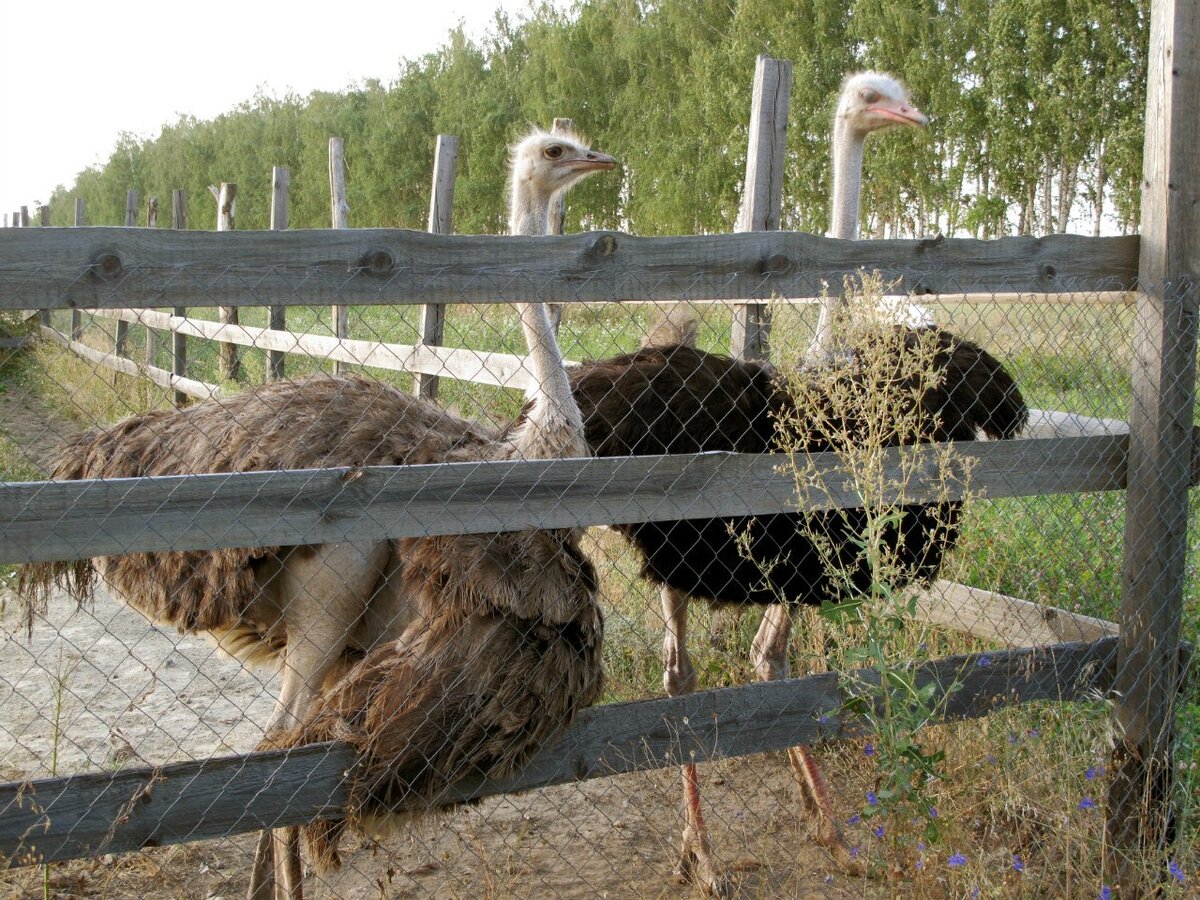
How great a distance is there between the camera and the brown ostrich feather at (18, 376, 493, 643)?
306 cm

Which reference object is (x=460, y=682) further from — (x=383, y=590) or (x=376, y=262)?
(x=376, y=262)

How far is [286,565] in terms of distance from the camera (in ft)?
9.93

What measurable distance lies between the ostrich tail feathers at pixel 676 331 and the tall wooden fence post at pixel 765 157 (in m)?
1.05

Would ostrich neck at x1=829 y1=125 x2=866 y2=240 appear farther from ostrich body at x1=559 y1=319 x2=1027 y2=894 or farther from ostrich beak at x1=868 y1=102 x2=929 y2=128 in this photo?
ostrich body at x1=559 y1=319 x2=1027 y2=894

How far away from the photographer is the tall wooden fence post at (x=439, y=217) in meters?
6.13

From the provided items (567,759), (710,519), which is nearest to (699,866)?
(567,759)

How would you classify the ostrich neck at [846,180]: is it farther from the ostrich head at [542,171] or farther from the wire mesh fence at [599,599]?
the ostrich head at [542,171]

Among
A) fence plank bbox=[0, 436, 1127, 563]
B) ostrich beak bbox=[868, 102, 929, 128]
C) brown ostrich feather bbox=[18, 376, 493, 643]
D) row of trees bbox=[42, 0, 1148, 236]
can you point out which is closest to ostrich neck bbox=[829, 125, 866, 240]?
ostrich beak bbox=[868, 102, 929, 128]

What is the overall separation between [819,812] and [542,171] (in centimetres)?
226

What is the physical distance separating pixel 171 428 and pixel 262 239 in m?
1.17

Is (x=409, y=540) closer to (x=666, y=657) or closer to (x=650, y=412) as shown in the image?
(x=650, y=412)

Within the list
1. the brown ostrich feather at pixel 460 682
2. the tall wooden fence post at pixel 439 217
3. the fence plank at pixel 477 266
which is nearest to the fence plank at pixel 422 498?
the brown ostrich feather at pixel 460 682

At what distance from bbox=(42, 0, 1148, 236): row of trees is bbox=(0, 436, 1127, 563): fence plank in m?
8.48

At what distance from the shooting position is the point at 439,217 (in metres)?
6.57
